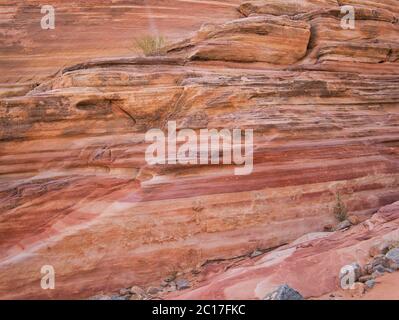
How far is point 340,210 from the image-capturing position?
1032 centimetres

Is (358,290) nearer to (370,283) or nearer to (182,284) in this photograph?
(370,283)

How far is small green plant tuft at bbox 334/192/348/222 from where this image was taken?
10.3 m

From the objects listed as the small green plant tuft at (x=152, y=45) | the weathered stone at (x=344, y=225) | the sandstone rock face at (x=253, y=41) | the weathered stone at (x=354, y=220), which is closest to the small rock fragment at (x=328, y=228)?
the weathered stone at (x=344, y=225)

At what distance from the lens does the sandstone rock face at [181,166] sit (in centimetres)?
890

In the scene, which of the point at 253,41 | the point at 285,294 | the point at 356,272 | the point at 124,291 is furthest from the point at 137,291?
the point at 253,41

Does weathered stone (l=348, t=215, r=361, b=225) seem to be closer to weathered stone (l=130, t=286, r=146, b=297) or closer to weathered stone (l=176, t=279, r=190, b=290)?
weathered stone (l=176, t=279, r=190, b=290)

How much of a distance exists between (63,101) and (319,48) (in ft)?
22.3

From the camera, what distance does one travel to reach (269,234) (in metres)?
9.71

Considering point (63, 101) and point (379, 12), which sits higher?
point (379, 12)

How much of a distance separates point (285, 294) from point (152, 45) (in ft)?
27.0
